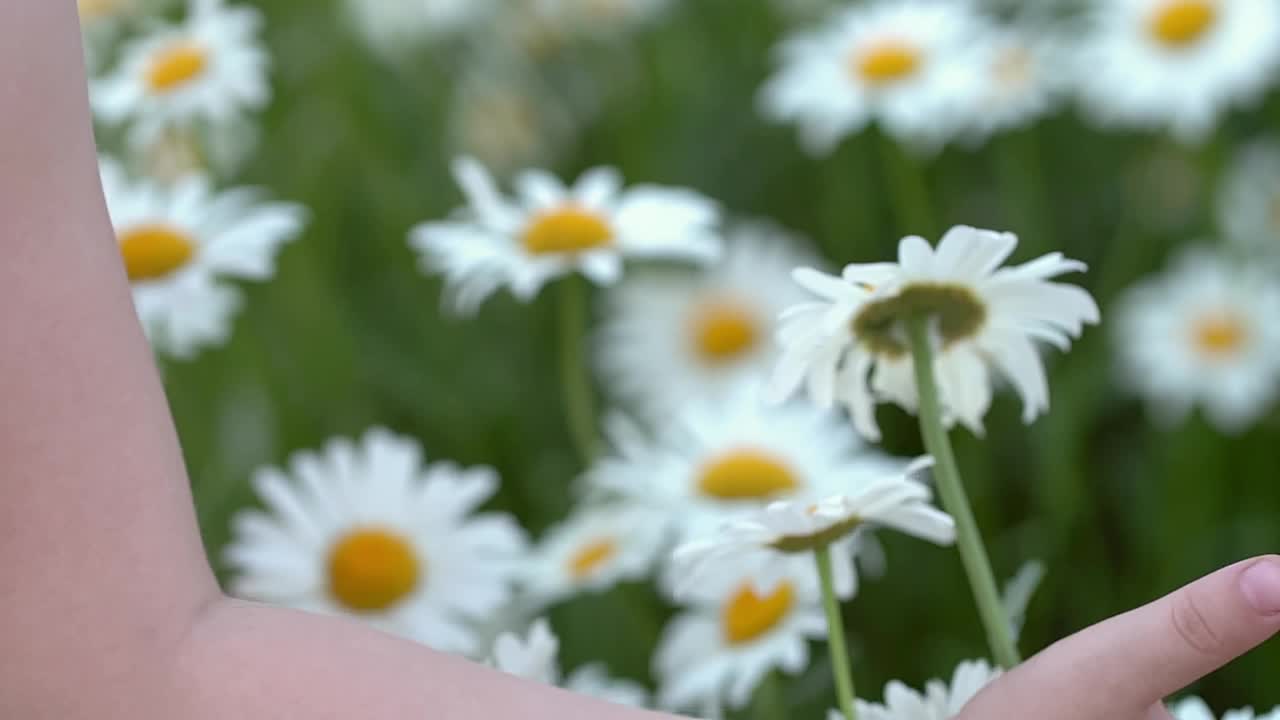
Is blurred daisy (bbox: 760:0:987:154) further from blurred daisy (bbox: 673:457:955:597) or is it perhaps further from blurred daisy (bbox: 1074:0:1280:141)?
blurred daisy (bbox: 673:457:955:597)

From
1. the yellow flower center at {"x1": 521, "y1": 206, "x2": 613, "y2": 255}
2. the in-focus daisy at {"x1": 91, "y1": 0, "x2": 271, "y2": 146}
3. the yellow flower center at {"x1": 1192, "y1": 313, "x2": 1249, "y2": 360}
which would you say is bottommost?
the yellow flower center at {"x1": 1192, "y1": 313, "x2": 1249, "y2": 360}

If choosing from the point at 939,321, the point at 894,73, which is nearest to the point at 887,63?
the point at 894,73

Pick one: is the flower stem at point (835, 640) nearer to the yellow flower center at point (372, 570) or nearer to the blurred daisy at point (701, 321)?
the yellow flower center at point (372, 570)

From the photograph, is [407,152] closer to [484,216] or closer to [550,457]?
[550,457]

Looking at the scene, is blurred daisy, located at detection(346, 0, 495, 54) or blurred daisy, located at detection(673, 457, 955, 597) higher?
blurred daisy, located at detection(346, 0, 495, 54)

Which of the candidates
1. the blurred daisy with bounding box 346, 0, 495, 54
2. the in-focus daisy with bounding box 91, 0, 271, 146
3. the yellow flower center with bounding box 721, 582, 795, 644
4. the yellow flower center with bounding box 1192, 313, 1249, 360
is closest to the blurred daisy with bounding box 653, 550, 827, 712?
the yellow flower center with bounding box 721, 582, 795, 644

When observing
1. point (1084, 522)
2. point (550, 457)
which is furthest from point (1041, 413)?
point (550, 457)

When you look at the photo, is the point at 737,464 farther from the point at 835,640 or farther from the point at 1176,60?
the point at 1176,60
